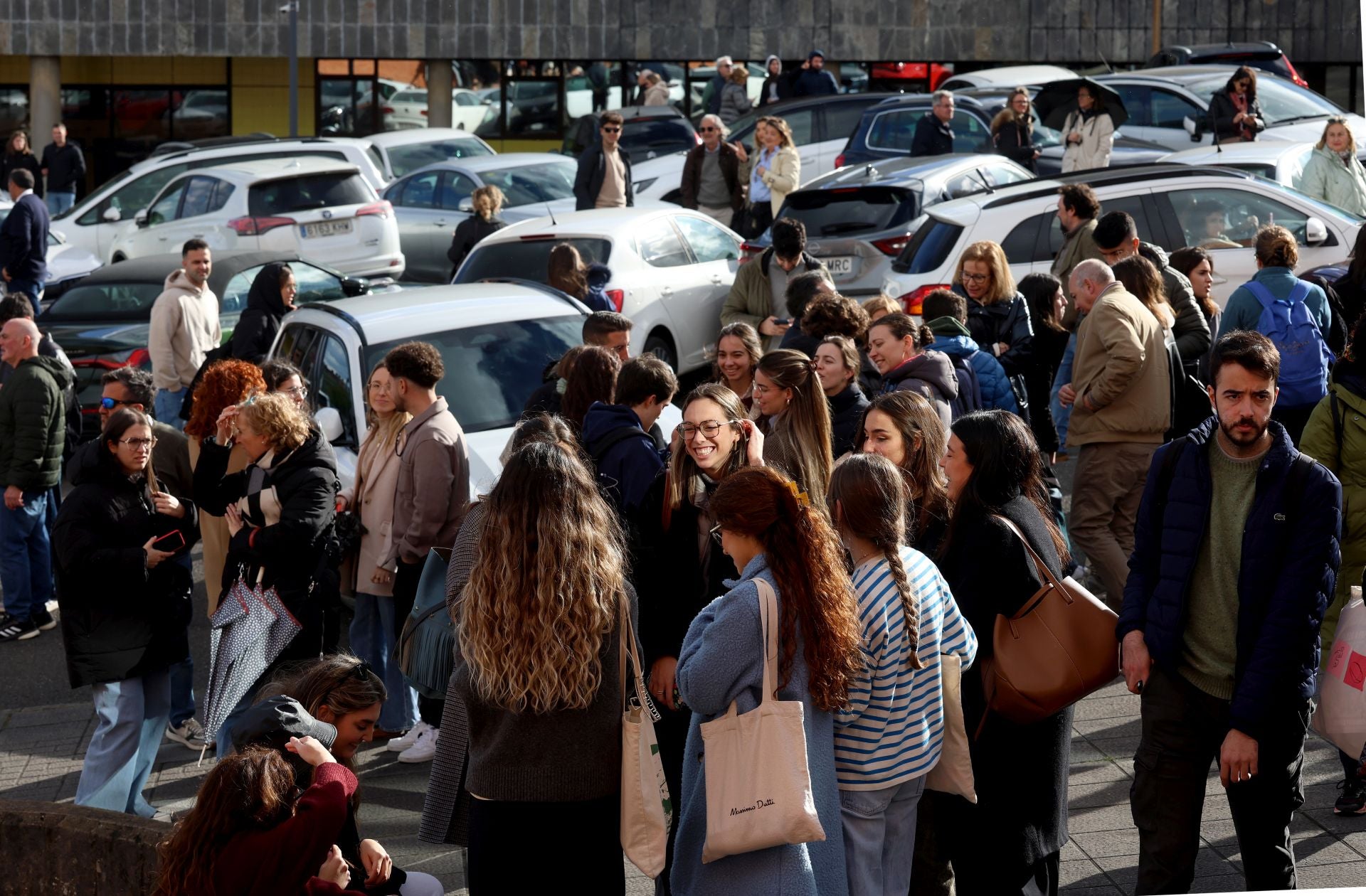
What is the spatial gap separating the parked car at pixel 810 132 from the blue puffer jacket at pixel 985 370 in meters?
13.9

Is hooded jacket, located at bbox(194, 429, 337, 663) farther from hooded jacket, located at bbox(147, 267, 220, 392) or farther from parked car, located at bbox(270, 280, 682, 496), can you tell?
hooded jacket, located at bbox(147, 267, 220, 392)

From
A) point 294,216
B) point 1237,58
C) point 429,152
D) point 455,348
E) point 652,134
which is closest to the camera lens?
point 455,348

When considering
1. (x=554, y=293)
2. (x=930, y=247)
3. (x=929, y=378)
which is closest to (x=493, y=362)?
(x=554, y=293)

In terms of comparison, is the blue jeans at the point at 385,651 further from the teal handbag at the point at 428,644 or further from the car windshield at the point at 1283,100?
the car windshield at the point at 1283,100

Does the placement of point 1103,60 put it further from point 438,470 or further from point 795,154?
point 438,470

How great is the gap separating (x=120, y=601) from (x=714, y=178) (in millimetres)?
12078

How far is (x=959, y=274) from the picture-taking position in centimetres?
1005

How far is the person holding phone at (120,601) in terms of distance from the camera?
6867mm

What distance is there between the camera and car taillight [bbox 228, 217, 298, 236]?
18234 millimetres

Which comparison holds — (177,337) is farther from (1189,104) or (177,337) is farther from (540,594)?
(1189,104)

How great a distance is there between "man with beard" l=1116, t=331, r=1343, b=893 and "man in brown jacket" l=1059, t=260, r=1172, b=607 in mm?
3213

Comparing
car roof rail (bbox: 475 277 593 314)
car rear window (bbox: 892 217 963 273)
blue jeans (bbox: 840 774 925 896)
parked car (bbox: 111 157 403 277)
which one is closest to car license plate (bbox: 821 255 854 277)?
car rear window (bbox: 892 217 963 273)

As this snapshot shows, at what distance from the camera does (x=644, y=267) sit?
43.2ft

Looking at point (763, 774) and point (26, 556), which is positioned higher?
point (763, 774)
